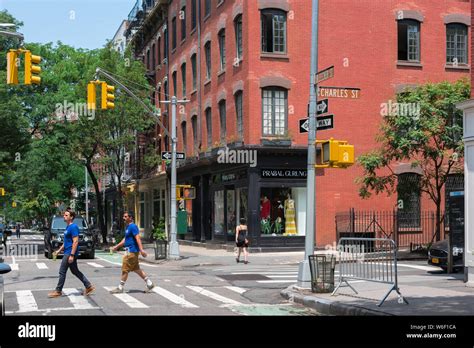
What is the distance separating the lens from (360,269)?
522 inches

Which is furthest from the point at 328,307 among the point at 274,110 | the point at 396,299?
the point at 274,110

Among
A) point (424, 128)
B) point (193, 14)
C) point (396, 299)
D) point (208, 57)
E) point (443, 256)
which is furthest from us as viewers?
point (193, 14)

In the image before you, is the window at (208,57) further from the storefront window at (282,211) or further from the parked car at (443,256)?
the parked car at (443,256)

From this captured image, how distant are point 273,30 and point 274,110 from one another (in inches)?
149

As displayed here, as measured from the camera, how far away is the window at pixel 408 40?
105 feet

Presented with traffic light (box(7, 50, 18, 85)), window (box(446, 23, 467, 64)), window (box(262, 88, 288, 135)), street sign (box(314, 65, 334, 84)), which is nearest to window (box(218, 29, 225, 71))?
window (box(262, 88, 288, 135))

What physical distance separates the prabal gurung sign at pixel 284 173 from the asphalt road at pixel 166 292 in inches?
263

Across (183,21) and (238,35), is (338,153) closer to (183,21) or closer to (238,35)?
(238,35)

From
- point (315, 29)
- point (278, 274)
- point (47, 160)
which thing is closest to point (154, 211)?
point (47, 160)

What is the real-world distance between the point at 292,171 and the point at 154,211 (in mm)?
22130

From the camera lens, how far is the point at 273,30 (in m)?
30.0

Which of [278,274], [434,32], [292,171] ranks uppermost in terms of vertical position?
[434,32]

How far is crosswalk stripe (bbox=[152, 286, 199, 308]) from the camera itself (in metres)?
12.8
